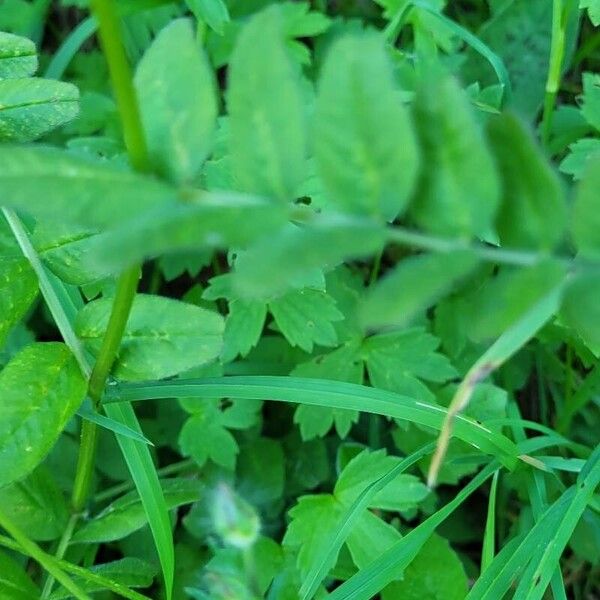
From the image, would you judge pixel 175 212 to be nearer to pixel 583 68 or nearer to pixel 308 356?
pixel 308 356

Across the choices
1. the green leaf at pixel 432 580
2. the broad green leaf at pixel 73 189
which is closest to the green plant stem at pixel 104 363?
the broad green leaf at pixel 73 189

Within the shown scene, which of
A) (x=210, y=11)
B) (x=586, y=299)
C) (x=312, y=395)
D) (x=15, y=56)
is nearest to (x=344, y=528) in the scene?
(x=312, y=395)

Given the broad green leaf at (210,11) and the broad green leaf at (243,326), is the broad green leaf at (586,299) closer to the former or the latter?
the broad green leaf at (243,326)

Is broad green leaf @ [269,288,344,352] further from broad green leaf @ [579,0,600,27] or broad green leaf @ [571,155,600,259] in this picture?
broad green leaf @ [571,155,600,259]

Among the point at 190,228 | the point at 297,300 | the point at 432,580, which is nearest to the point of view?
the point at 190,228

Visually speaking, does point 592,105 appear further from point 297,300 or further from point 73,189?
point 73,189
